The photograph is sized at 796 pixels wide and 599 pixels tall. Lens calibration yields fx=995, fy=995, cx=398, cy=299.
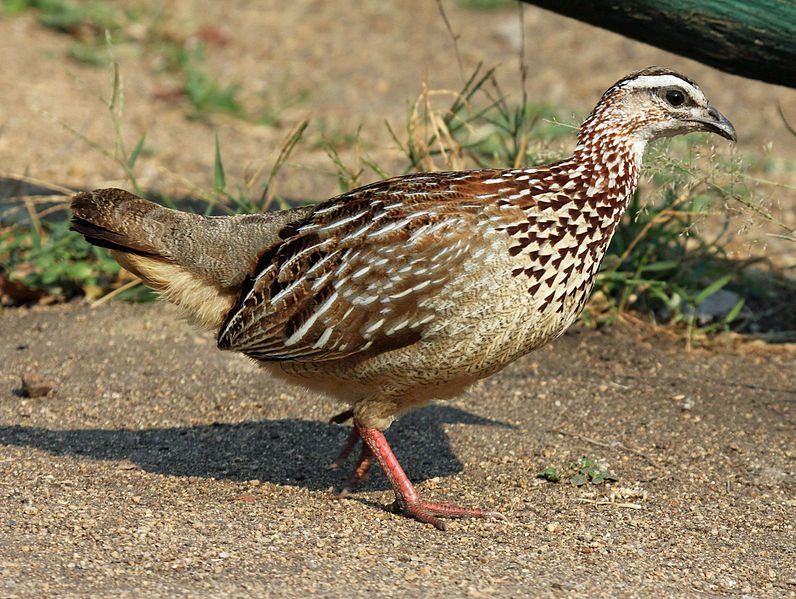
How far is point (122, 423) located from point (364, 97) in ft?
20.0

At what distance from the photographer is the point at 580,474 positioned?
4668 millimetres

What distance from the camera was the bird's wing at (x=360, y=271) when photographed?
4.09 metres

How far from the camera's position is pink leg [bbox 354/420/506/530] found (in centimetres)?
424

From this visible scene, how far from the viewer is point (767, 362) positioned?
6117 millimetres

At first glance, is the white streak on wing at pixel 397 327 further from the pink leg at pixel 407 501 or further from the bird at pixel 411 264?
the pink leg at pixel 407 501

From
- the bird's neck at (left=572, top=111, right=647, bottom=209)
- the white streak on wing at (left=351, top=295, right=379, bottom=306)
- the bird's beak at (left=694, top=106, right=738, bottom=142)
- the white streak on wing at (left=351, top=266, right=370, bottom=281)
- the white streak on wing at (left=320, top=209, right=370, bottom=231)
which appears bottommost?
the white streak on wing at (left=351, top=295, right=379, bottom=306)

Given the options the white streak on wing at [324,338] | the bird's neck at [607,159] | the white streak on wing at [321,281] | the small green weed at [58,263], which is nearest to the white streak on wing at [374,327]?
the white streak on wing at [324,338]

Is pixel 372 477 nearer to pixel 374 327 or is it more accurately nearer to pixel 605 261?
pixel 374 327

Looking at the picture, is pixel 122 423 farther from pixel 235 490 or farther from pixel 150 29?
pixel 150 29

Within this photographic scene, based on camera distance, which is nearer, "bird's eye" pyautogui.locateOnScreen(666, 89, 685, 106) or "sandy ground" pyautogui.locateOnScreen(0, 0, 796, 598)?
"sandy ground" pyautogui.locateOnScreen(0, 0, 796, 598)

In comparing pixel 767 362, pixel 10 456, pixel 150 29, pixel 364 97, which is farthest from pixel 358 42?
pixel 10 456

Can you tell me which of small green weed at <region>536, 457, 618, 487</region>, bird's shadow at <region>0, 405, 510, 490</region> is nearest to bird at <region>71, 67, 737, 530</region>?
bird's shadow at <region>0, 405, 510, 490</region>

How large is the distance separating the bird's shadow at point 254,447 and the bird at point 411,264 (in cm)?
35

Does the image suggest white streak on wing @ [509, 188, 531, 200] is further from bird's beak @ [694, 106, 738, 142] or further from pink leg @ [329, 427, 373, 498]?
pink leg @ [329, 427, 373, 498]
